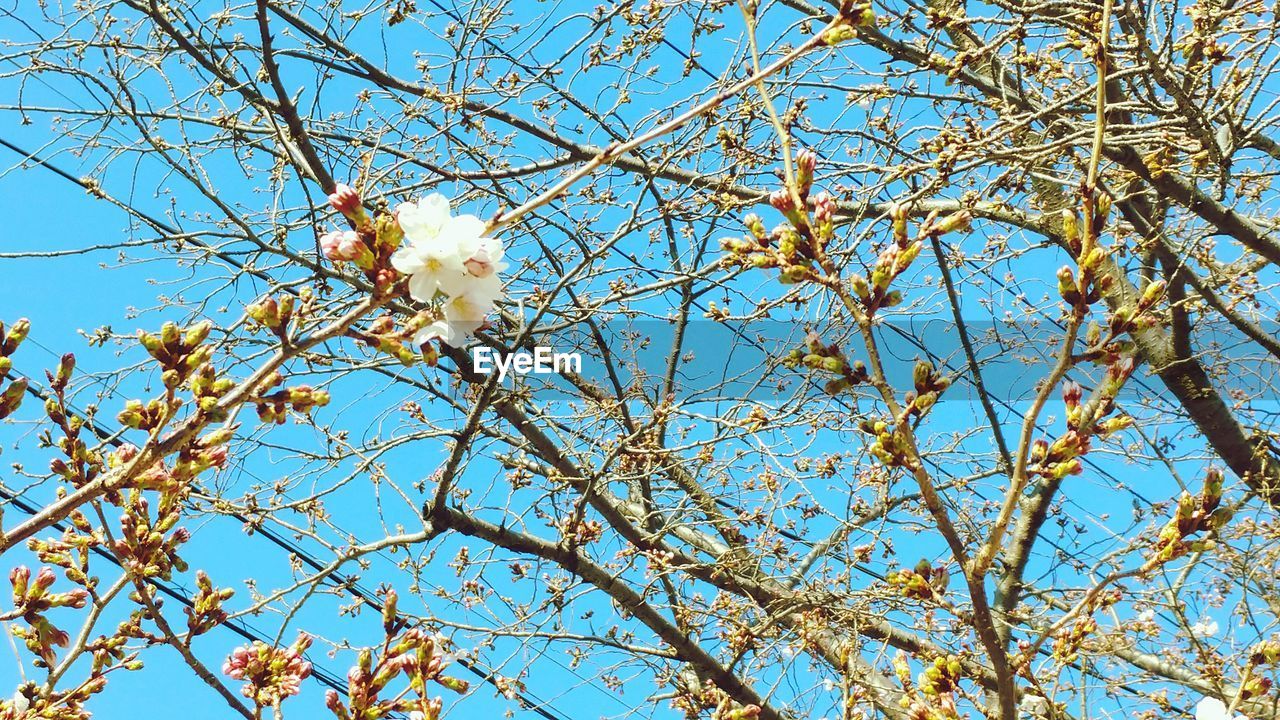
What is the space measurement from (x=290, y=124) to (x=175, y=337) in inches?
120

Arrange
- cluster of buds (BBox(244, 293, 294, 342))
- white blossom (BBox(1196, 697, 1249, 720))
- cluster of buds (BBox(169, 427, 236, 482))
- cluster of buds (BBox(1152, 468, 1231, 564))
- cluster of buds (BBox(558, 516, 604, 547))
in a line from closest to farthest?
cluster of buds (BBox(244, 293, 294, 342)) → cluster of buds (BBox(169, 427, 236, 482)) → cluster of buds (BBox(1152, 468, 1231, 564)) → white blossom (BBox(1196, 697, 1249, 720)) → cluster of buds (BBox(558, 516, 604, 547))

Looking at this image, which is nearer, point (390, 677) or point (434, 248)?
point (434, 248)

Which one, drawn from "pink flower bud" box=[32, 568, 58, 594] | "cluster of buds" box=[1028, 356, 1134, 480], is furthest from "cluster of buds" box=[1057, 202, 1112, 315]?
"pink flower bud" box=[32, 568, 58, 594]

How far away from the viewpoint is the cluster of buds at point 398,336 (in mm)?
1362

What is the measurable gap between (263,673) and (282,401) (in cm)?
75

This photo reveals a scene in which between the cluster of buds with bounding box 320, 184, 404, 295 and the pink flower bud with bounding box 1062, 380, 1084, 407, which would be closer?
the cluster of buds with bounding box 320, 184, 404, 295

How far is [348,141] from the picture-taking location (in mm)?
4852

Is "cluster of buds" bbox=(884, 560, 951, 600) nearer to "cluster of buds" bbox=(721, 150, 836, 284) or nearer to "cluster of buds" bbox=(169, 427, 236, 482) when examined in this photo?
"cluster of buds" bbox=(721, 150, 836, 284)

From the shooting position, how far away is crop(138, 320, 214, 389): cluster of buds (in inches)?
55.2

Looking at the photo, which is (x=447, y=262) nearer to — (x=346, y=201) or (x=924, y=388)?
(x=346, y=201)

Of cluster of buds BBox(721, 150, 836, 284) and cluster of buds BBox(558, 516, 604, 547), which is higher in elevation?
cluster of buds BBox(558, 516, 604, 547)

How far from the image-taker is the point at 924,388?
4.90 ft

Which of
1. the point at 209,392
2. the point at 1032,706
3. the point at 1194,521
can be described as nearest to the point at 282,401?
the point at 209,392

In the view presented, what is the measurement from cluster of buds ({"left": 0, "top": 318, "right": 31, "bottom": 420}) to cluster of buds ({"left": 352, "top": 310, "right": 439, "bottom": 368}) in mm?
603
